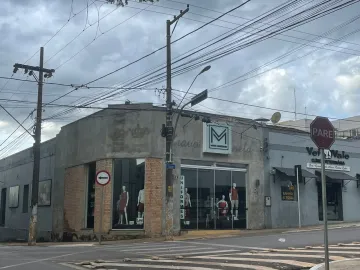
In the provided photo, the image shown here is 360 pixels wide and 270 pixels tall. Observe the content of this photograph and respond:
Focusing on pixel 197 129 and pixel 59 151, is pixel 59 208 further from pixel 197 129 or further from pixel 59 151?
pixel 197 129

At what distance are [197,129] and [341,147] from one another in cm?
1164

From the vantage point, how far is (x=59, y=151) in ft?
98.1

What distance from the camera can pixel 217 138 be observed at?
2591 cm

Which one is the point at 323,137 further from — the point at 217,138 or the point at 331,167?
the point at 331,167

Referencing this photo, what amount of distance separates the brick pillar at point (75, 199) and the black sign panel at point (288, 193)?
12.0 meters

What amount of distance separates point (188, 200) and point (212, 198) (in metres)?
1.56

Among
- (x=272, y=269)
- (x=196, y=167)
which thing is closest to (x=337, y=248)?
(x=272, y=269)

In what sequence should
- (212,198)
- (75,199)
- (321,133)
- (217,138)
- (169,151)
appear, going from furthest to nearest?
A: (75,199) < (217,138) < (212,198) < (169,151) < (321,133)

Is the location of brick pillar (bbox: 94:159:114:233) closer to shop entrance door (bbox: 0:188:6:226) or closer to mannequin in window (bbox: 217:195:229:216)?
mannequin in window (bbox: 217:195:229:216)

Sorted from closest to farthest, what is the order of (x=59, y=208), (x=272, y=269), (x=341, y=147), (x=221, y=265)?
(x=272, y=269), (x=221, y=265), (x=59, y=208), (x=341, y=147)

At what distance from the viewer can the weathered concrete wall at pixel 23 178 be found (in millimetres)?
31016

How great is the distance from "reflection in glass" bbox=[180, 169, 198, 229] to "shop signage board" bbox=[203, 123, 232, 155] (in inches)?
71.1

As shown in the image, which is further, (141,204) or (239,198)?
(239,198)

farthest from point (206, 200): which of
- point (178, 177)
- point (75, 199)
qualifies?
point (75, 199)
